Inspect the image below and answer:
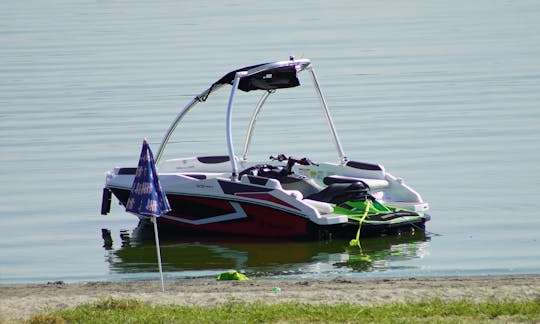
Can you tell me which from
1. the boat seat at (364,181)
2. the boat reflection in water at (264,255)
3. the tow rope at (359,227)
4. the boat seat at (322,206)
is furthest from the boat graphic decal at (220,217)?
the tow rope at (359,227)

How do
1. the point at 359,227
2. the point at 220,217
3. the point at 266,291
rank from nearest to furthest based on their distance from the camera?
the point at 266,291 < the point at 359,227 < the point at 220,217

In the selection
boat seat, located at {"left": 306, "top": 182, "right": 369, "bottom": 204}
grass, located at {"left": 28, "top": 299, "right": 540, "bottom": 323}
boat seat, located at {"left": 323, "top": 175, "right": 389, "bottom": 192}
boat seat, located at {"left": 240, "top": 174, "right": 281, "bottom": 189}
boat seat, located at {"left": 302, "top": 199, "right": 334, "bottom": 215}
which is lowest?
grass, located at {"left": 28, "top": 299, "right": 540, "bottom": 323}

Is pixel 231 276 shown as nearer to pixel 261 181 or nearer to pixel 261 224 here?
pixel 261 181

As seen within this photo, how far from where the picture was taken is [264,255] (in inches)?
725

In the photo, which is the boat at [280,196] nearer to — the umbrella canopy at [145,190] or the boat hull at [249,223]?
the boat hull at [249,223]

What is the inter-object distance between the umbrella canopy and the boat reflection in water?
11.6 feet

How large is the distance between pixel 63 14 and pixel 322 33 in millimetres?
20073

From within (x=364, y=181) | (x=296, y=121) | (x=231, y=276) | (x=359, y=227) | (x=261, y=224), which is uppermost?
(x=296, y=121)

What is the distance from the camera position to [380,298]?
12.8 meters

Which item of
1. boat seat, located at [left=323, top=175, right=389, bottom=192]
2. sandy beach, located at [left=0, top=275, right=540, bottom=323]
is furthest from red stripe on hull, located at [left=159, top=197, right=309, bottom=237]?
sandy beach, located at [left=0, top=275, right=540, bottom=323]

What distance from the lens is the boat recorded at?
18.6 metres

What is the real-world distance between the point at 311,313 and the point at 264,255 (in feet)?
21.1

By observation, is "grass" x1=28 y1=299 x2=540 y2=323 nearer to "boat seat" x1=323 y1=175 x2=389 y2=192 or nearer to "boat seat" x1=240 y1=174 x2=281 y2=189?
"boat seat" x1=240 y1=174 x2=281 y2=189

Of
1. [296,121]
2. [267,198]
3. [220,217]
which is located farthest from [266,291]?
[296,121]
